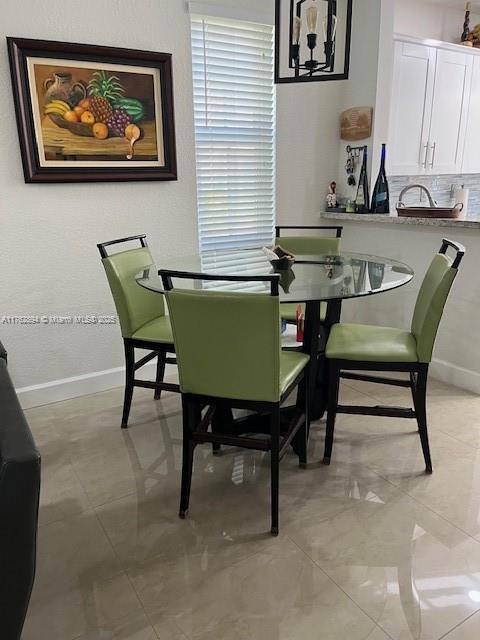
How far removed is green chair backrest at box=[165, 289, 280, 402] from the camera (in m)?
1.60

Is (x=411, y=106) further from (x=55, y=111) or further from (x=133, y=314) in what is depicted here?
(x=133, y=314)

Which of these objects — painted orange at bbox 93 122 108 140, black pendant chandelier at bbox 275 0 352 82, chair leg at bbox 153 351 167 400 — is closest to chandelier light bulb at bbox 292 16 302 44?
black pendant chandelier at bbox 275 0 352 82

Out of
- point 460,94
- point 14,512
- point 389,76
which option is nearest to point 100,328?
point 14,512

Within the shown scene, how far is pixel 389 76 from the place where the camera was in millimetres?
3338

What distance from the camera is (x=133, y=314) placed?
250 centimetres

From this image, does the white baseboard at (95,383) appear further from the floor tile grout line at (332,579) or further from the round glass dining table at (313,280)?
the floor tile grout line at (332,579)

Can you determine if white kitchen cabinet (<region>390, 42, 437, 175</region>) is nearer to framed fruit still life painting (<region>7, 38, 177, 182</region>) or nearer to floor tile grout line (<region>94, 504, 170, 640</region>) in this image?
framed fruit still life painting (<region>7, 38, 177, 182</region>)

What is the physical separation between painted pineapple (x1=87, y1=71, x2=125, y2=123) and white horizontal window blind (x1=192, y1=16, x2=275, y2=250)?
1.75 ft

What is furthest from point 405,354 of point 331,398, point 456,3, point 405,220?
point 456,3

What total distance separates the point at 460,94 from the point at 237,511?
384 centimetres

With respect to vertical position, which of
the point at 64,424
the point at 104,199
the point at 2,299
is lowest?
the point at 64,424

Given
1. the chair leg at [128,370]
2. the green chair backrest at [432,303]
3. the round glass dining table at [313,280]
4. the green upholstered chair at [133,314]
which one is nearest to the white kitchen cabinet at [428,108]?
the round glass dining table at [313,280]

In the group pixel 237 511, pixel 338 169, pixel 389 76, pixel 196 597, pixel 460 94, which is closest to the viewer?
pixel 196 597

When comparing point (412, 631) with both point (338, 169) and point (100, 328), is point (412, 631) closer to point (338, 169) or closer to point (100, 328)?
point (100, 328)
